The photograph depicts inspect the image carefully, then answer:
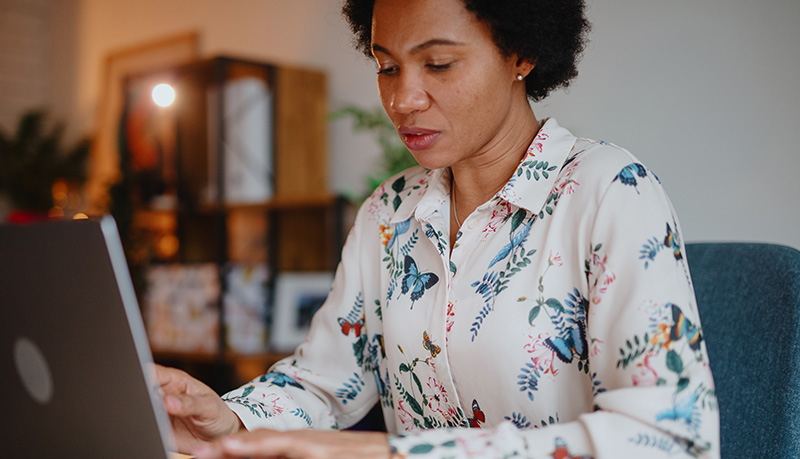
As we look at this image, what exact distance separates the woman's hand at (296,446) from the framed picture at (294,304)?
1908 millimetres

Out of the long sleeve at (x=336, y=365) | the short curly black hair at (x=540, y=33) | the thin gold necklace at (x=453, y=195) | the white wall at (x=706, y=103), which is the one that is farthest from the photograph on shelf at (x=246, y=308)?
the short curly black hair at (x=540, y=33)

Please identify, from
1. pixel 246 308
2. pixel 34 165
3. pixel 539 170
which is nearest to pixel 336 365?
pixel 539 170

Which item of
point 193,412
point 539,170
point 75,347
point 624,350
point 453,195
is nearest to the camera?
point 75,347

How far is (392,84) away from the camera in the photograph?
107 centimetres

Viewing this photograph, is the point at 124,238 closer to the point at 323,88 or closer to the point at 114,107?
the point at 114,107

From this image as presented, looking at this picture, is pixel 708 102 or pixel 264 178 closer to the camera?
pixel 708 102

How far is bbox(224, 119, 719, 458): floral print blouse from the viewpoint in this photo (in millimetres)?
736

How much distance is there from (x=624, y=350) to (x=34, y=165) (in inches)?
152

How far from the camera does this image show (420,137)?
106 cm

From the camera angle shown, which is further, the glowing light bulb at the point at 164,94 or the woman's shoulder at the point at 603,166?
the glowing light bulb at the point at 164,94

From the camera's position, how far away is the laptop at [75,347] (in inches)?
23.8

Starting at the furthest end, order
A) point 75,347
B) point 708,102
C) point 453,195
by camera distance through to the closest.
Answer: point 708,102, point 453,195, point 75,347

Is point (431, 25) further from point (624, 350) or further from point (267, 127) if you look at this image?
point (267, 127)

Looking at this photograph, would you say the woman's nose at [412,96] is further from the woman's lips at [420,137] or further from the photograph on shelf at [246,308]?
the photograph on shelf at [246,308]
